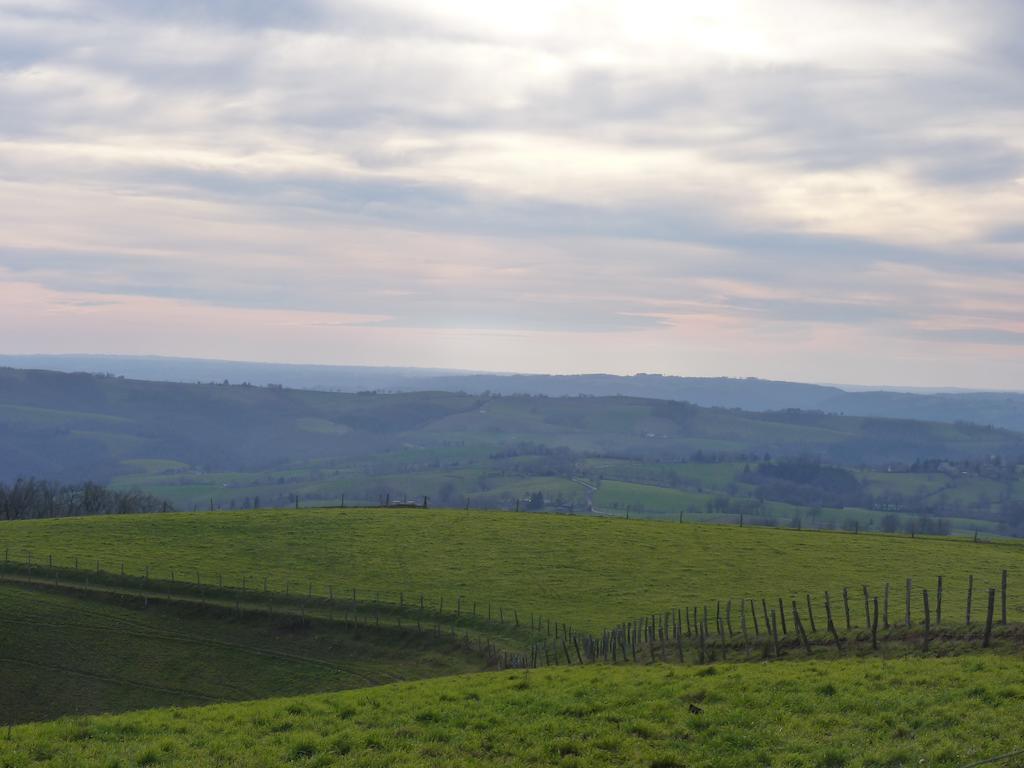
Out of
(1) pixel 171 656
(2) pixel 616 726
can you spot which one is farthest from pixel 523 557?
(2) pixel 616 726

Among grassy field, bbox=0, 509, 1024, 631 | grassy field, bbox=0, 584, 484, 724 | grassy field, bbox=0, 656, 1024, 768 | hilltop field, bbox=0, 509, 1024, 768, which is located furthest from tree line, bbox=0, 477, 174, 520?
grassy field, bbox=0, 656, 1024, 768

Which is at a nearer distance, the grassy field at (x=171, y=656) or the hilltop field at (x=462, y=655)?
the hilltop field at (x=462, y=655)

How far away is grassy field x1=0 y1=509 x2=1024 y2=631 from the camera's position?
196ft

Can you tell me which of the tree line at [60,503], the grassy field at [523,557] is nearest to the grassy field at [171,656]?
the grassy field at [523,557]

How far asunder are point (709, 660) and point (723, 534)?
→ 48485 mm

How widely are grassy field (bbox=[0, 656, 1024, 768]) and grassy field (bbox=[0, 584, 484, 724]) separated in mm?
24535

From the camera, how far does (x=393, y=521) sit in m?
85.6

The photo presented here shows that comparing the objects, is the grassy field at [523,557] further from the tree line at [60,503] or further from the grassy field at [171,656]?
the tree line at [60,503]

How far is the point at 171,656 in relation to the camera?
5294 centimetres

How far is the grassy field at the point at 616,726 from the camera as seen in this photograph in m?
19.2

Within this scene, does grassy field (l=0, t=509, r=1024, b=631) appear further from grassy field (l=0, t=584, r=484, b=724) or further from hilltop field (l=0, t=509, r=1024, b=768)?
grassy field (l=0, t=584, r=484, b=724)

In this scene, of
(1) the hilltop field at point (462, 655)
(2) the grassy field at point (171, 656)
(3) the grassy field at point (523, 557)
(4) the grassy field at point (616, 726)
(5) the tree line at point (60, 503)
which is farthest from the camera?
(5) the tree line at point (60, 503)

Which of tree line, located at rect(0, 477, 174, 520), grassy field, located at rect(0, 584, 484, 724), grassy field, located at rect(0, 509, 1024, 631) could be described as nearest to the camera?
grassy field, located at rect(0, 584, 484, 724)

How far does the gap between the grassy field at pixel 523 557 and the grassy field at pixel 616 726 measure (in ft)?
90.1
